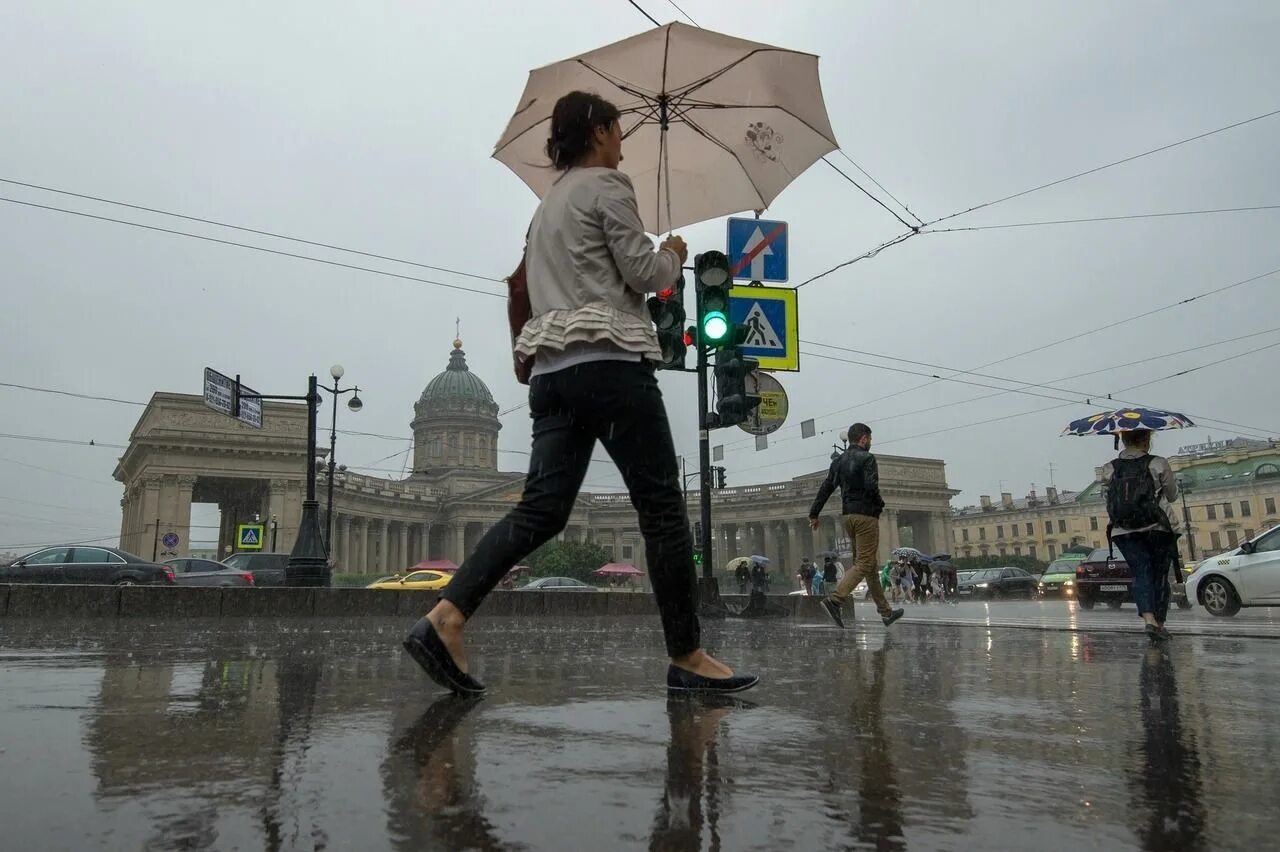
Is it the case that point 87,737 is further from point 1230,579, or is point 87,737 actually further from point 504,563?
point 1230,579

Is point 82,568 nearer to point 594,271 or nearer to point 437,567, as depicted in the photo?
point 594,271

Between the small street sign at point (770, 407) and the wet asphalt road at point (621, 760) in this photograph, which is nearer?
the wet asphalt road at point (621, 760)

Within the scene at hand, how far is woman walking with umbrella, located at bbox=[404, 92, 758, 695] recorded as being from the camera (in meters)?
2.54

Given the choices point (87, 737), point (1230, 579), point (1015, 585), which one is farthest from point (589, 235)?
point (1015, 585)

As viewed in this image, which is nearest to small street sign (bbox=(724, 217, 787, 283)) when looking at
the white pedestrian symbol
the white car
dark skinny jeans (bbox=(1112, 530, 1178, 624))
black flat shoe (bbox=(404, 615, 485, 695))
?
the white pedestrian symbol

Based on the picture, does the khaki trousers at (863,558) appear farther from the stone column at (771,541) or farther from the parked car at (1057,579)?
the stone column at (771,541)

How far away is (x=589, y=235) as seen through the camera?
264cm

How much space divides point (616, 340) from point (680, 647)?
35.0 inches

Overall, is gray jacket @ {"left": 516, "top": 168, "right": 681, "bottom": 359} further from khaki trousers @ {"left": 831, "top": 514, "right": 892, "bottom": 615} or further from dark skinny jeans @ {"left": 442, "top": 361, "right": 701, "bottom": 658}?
khaki trousers @ {"left": 831, "top": 514, "right": 892, "bottom": 615}

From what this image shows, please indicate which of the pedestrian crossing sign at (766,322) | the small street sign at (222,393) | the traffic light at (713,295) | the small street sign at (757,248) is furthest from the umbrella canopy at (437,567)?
the traffic light at (713,295)

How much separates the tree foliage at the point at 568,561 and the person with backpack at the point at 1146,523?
202 ft

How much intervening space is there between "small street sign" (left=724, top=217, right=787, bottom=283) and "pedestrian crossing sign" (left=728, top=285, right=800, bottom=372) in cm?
23

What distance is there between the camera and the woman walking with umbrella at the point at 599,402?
2.54 metres

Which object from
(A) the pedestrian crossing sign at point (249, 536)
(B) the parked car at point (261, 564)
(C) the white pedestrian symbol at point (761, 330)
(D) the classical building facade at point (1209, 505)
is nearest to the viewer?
(C) the white pedestrian symbol at point (761, 330)
